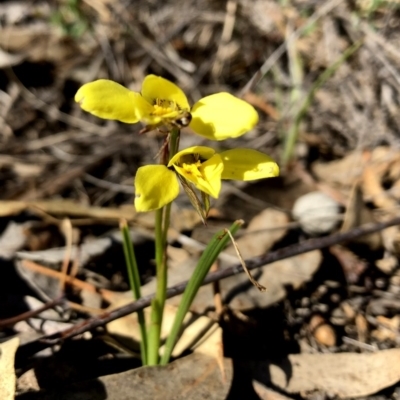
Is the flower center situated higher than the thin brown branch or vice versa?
the flower center

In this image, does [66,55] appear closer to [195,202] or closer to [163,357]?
[163,357]

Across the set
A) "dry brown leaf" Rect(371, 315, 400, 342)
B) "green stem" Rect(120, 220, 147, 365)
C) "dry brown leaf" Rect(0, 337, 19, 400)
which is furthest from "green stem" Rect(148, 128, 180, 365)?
"dry brown leaf" Rect(371, 315, 400, 342)

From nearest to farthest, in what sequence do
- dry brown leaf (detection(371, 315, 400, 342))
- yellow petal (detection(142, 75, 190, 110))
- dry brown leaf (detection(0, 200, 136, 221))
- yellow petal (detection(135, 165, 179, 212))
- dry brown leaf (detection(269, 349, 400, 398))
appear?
yellow petal (detection(135, 165, 179, 212))
yellow petal (detection(142, 75, 190, 110))
dry brown leaf (detection(269, 349, 400, 398))
dry brown leaf (detection(371, 315, 400, 342))
dry brown leaf (detection(0, 200, 136, 221))

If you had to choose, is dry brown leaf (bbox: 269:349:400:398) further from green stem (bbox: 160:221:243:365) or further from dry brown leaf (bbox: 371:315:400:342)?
green stem (bbox: 160:221:243:365)

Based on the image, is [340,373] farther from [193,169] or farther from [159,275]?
[193,169]

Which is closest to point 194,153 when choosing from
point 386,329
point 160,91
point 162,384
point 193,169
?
point 193,169

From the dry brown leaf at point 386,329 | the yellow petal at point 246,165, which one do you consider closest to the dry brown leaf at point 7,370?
the yellow petal at point 246,165

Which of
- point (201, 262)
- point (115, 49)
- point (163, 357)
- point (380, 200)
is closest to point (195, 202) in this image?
point (201, 262)
